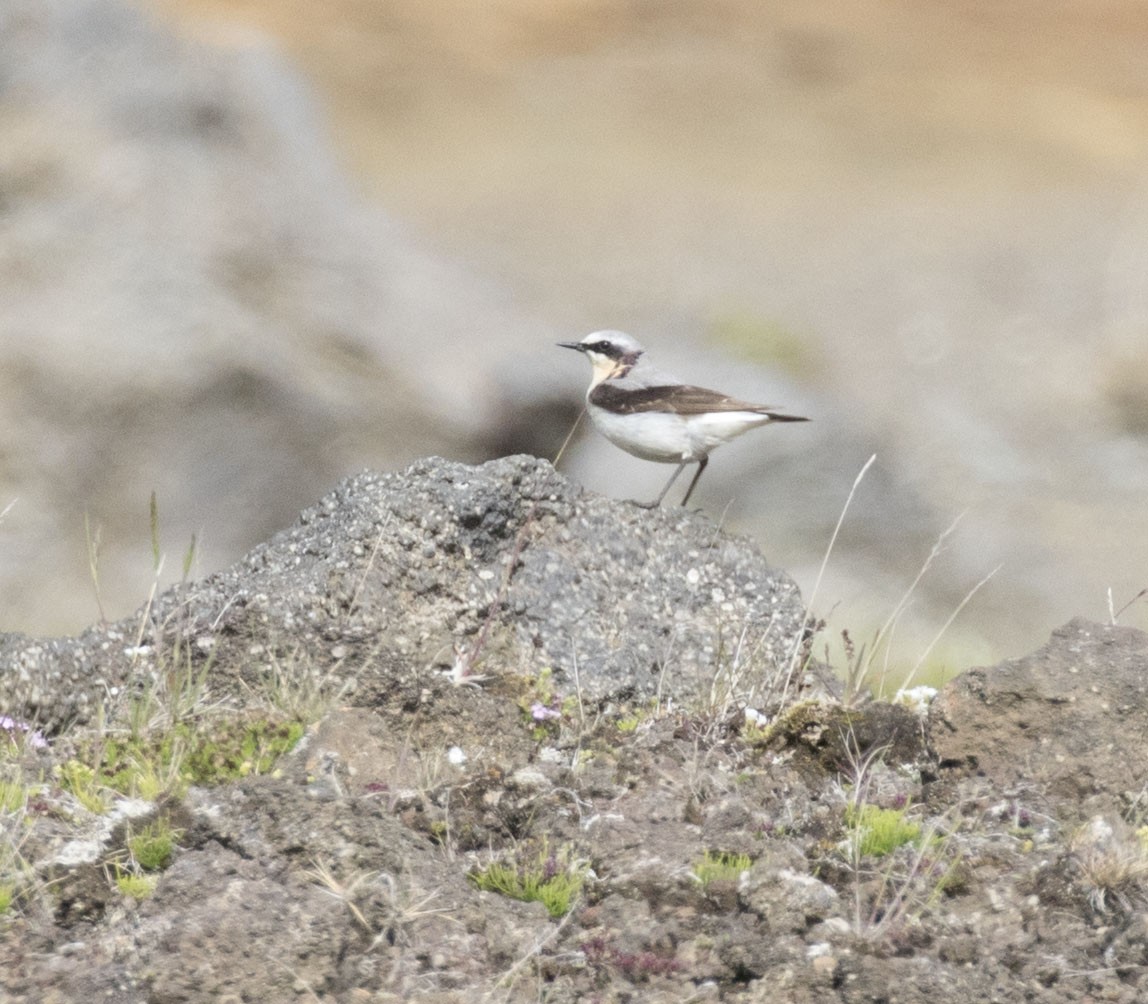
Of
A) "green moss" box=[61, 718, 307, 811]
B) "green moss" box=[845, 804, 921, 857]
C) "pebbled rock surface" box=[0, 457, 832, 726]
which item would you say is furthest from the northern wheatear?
"green moss" box=[845, 804, 921, 857]

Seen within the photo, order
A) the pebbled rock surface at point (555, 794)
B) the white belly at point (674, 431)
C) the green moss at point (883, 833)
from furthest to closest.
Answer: the white belly at point (674, 431) < the green moss at point (883, 833) < the pebbled rock surface at point (555, 794)

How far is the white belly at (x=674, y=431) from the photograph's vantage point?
7.03 meters

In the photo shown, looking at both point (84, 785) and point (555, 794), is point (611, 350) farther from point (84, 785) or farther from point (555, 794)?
point (84, 785)

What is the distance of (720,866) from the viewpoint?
3.73 m

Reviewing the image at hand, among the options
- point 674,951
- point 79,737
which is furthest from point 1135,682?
point 79,737

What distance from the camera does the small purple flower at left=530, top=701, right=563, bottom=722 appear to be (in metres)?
4.82

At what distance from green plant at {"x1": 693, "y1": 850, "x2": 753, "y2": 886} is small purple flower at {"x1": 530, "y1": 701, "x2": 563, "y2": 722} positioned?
107cm

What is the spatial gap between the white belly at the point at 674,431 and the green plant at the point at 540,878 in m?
3.36

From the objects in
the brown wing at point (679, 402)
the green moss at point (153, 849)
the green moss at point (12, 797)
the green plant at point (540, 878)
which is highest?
the brown wing at point (679, 402)

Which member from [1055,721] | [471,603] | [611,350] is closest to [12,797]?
[471,603]

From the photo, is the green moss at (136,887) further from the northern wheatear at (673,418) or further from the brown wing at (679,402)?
the brown wing at (679,402)

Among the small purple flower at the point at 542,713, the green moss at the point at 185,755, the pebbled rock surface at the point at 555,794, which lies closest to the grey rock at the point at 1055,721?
the pebbled rock surface at the point at 555,794

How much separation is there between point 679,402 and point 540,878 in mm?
3639

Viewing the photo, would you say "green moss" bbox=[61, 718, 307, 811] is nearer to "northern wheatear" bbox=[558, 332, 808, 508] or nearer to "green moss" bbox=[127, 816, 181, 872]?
"green moss" bbox=[127, 816, 181, 872]
